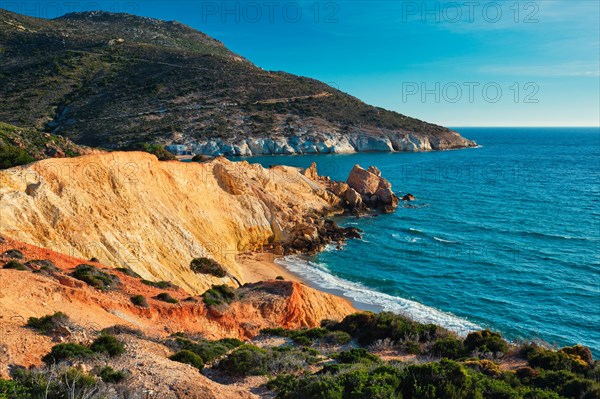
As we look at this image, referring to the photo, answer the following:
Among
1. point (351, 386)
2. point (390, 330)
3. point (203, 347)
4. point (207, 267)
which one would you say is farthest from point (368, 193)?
point (351, 386)

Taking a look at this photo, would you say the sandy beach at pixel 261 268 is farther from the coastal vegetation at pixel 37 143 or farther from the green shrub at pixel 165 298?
the coastal vegetation at pixel 37 143

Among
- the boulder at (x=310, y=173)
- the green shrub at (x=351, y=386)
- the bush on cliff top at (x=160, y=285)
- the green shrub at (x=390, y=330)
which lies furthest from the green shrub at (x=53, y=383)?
the boulder at (x=310, y=173)

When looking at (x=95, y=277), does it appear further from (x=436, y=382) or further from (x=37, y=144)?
(x=37, y=144)

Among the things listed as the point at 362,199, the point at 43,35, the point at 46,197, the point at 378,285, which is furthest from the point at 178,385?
the point at 43,35

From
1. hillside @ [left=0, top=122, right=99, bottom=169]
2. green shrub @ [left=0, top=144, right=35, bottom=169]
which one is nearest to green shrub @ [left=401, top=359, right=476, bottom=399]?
green shrub @ [left=0, top=144, right=35, bottom=169]

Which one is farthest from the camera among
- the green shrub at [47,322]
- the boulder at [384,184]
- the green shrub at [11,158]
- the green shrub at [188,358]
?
the boulder at [384,184]

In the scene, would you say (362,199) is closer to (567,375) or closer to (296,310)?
(296,310)
